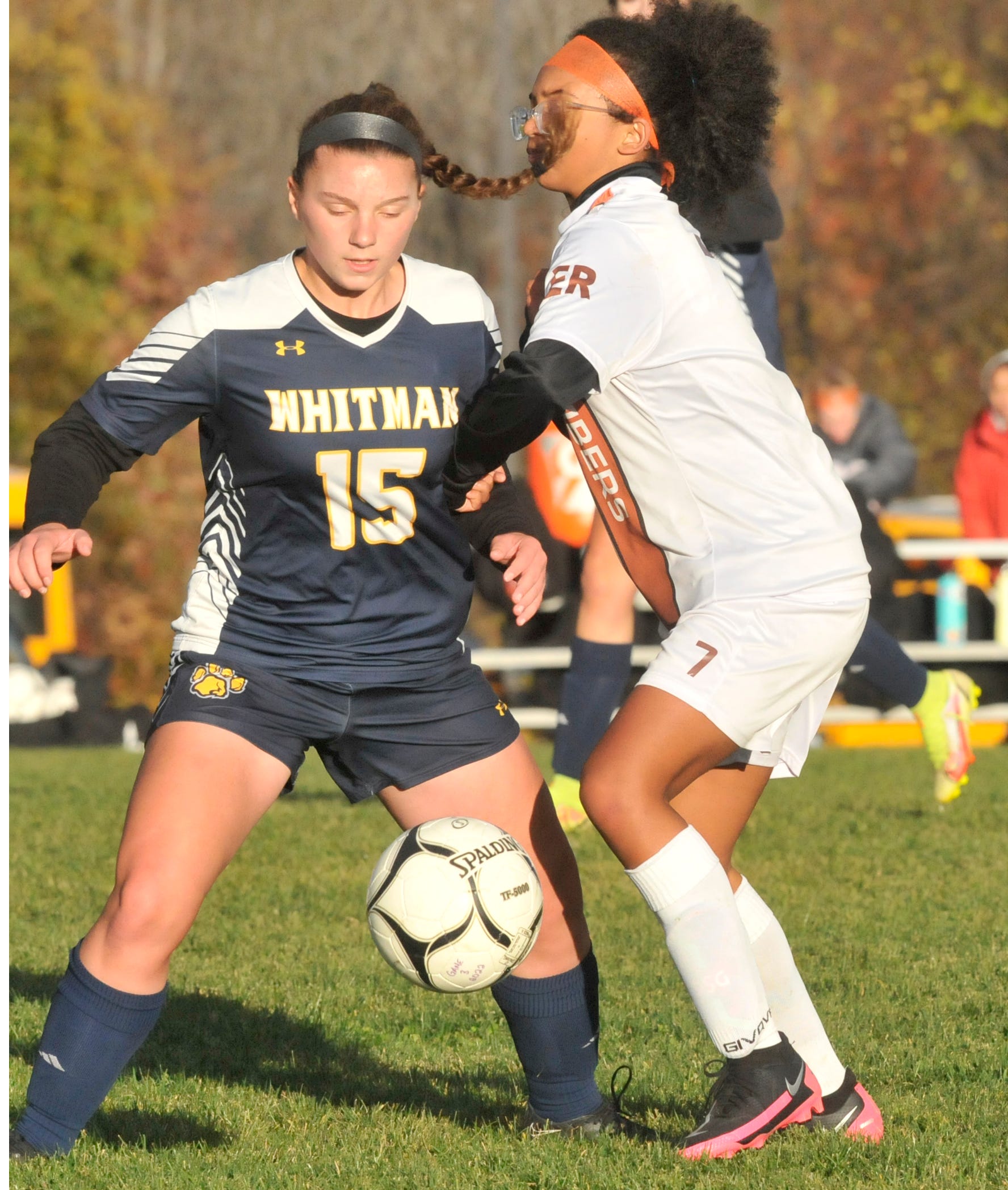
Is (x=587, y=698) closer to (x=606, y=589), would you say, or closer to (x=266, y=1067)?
(x=606, y=589)

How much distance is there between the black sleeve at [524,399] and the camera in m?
3.67

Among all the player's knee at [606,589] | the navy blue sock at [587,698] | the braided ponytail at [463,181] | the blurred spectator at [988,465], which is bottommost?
the blurred spectator at [988,465]

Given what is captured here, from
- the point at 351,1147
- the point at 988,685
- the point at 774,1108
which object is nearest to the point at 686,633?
the point at 774,1108

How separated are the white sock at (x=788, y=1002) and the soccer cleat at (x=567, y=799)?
9.24 feet

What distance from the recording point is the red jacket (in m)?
12.3

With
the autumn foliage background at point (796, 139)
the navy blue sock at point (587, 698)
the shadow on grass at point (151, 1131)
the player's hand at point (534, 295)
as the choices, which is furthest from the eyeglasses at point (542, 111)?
the autumn foliage background at point (796, 139)

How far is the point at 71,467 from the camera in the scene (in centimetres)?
400

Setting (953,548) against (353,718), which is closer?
(353,718)

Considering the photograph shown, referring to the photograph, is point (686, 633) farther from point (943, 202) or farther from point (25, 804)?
point (943, 202)

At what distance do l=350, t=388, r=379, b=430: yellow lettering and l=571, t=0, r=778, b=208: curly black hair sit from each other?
2.71 feet

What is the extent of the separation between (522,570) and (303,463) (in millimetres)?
538

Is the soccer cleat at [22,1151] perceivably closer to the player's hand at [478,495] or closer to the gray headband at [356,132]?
the player's hand at [478,495]

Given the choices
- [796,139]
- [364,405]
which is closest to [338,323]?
[364,405]

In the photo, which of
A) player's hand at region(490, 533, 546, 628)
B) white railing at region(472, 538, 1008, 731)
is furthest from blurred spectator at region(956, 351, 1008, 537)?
player's hand at region(490, 533, 546, 628)
